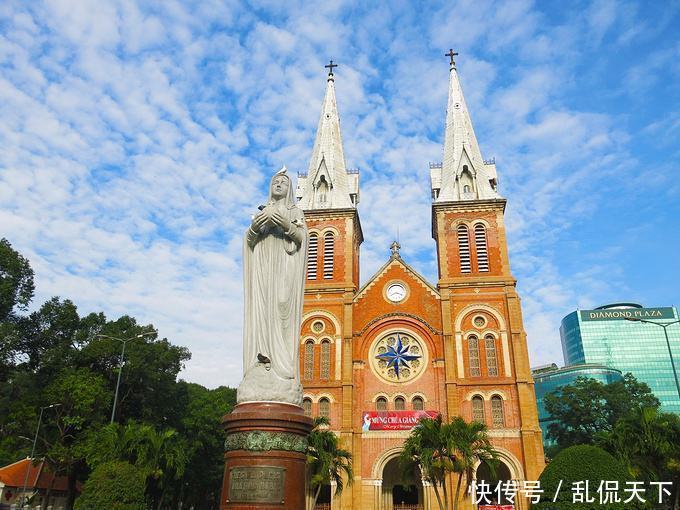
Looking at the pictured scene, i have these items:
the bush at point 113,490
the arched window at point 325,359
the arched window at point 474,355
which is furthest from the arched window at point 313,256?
the bush at point 113,490

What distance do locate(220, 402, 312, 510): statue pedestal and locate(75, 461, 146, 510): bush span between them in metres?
12.6

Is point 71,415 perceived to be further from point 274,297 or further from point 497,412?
point 274,297

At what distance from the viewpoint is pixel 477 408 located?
99.9 feet

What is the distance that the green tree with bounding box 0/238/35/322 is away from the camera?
25750 mm

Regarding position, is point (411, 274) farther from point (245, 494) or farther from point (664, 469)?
point (245, 494)

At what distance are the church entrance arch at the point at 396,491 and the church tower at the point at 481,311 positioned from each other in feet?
14.5

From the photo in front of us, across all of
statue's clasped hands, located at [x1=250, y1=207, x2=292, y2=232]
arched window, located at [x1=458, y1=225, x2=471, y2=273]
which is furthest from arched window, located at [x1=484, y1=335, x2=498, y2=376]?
statue's clasped hands, located at [x1=250, y1=207, x2=292, y2=232]

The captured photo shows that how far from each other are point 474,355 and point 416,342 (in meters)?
3.26

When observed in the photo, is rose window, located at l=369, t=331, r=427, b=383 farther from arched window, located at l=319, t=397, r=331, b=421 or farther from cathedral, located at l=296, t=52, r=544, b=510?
arched window, located at l=319, t=397, r=331, b=421

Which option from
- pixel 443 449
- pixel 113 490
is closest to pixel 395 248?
pixel 443 449

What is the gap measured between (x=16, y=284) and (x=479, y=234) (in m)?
24.8

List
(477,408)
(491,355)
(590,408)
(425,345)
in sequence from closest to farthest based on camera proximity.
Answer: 1. (477,408)
2. (491,355)
3. (425,345)
4. (590,408)

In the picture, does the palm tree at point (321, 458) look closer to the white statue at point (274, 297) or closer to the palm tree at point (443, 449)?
the palm tree at point (443, 449)

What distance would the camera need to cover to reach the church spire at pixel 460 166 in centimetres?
3672
